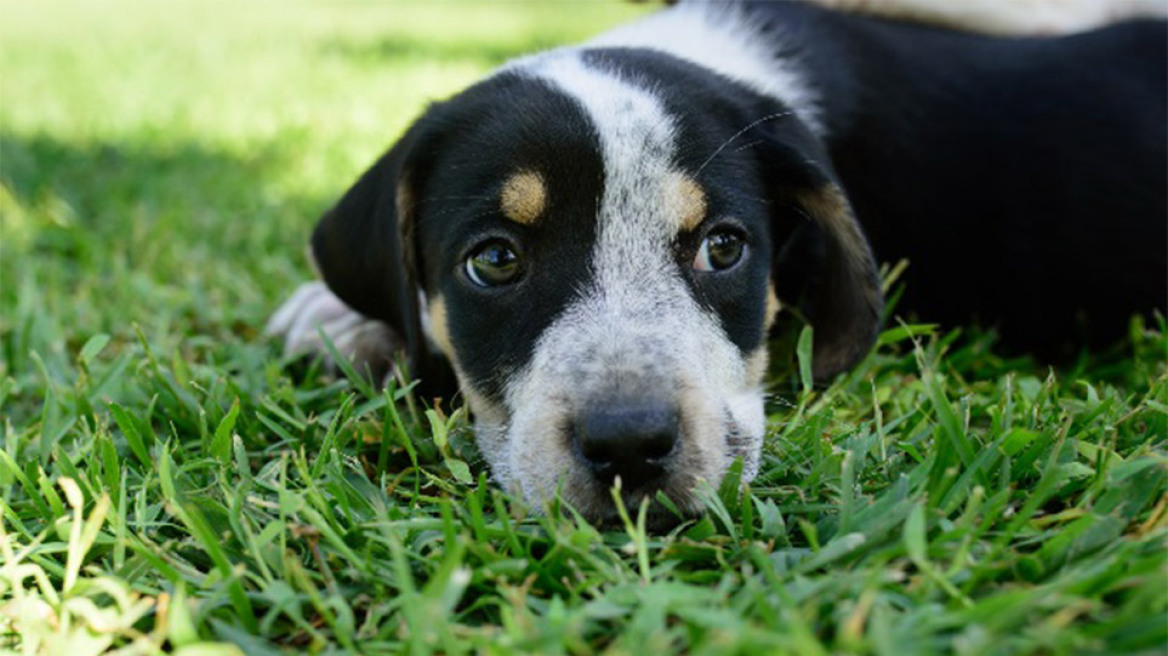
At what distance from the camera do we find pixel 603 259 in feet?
10.6

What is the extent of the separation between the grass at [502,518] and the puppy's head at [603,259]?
0.53 feet

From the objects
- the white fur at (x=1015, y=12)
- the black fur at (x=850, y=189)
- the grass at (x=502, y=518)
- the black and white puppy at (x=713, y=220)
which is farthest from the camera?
the white fur at (x=1015, y=12)

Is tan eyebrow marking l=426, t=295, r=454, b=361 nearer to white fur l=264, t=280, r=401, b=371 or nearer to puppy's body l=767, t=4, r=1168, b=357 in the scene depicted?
white fur l=264, t=280, r=401, b=371

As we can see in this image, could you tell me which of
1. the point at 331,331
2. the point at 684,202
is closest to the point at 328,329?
the point at 331,331

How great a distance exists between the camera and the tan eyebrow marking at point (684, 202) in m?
3.34

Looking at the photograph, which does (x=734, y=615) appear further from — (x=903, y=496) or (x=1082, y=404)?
(x=1082, y=404)

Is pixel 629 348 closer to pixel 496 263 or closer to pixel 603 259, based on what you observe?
pixel 603 259

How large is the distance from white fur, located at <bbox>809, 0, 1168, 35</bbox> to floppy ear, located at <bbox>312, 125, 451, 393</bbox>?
2.38 meters

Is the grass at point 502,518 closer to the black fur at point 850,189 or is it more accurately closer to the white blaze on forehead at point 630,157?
the black fur at point 850,189

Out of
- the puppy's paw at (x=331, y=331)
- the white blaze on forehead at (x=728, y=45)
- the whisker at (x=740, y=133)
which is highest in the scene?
the white blaze on forehead at (x=728, y=45)

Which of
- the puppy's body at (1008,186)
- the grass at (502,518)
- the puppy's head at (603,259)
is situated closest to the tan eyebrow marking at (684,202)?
the puppy's head at (603,259)

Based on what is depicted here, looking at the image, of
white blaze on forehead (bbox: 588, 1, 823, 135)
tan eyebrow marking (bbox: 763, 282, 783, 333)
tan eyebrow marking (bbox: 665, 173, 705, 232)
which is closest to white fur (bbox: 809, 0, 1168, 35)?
white blaze on forehead (bbox: 588, 1, 823, 135)

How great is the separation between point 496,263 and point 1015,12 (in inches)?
129

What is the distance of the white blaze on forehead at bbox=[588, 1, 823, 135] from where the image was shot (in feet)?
13.9
